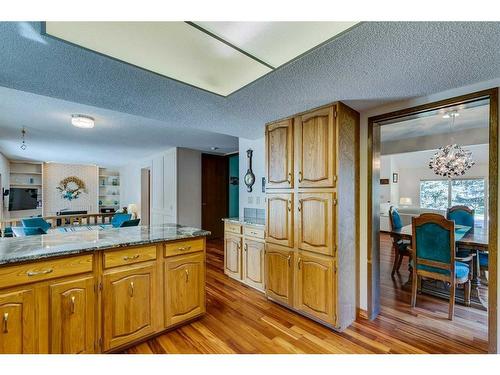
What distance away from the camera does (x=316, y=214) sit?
7.16 ft

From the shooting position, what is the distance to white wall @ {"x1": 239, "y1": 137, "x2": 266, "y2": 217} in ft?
11.8

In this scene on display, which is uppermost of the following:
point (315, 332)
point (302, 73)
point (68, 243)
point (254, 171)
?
point (302, 73)

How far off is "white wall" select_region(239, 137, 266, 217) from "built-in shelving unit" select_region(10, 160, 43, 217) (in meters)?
7.07

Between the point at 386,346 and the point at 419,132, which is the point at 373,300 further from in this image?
the point at 419,132

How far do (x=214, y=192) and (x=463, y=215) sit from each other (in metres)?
5.07

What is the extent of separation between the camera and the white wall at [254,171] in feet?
11.8

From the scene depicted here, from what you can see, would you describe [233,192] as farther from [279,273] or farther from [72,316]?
[72,316]

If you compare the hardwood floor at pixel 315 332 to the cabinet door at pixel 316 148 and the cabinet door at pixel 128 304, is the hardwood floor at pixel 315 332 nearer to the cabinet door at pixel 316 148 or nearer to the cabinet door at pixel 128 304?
the cabinet door at pixel 128 304

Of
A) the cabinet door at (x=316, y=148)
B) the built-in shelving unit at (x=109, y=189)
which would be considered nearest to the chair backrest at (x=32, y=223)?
the cabinet door at (x=316, y=148)

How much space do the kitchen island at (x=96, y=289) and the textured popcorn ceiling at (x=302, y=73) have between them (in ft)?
3.95

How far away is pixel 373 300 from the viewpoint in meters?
2.28

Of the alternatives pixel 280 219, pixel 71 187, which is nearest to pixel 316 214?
pixel 280 219

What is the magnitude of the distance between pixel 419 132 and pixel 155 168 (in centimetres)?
601
